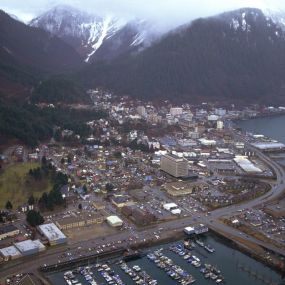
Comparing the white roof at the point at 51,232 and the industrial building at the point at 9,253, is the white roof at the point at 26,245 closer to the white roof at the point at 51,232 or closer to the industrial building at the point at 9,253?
the industrial building at the point at 9,253

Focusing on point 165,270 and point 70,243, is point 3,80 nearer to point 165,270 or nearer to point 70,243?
point 70,243

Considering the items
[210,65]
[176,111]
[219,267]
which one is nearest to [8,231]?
[219,267]

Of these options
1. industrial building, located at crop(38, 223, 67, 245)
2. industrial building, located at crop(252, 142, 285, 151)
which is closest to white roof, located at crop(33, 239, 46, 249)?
industrial building, located at crop(38, 223, 67, 245)

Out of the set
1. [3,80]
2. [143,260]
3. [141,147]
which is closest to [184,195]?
[143,260]

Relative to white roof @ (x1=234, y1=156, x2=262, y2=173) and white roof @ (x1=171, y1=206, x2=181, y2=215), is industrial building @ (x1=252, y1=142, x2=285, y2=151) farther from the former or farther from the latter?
white roof @ (x1=171, y1=206, x2=181, y2=215)

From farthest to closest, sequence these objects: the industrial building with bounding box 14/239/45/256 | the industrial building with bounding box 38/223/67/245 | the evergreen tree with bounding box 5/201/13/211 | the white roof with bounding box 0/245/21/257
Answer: the evergreen tree with bounding box 5/201/13/211 → the industrial building with bounding box 38/223/67/245 → the industrial building with bounding box 14/239/45/256 → the white roof with bounding box 0/245/21/257

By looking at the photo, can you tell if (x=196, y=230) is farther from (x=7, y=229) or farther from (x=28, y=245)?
(x=7, y=229)

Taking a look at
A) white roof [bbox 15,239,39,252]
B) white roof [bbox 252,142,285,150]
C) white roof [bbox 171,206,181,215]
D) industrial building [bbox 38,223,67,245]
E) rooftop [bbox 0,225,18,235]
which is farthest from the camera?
white roof [bbox 252,142,285,150]
